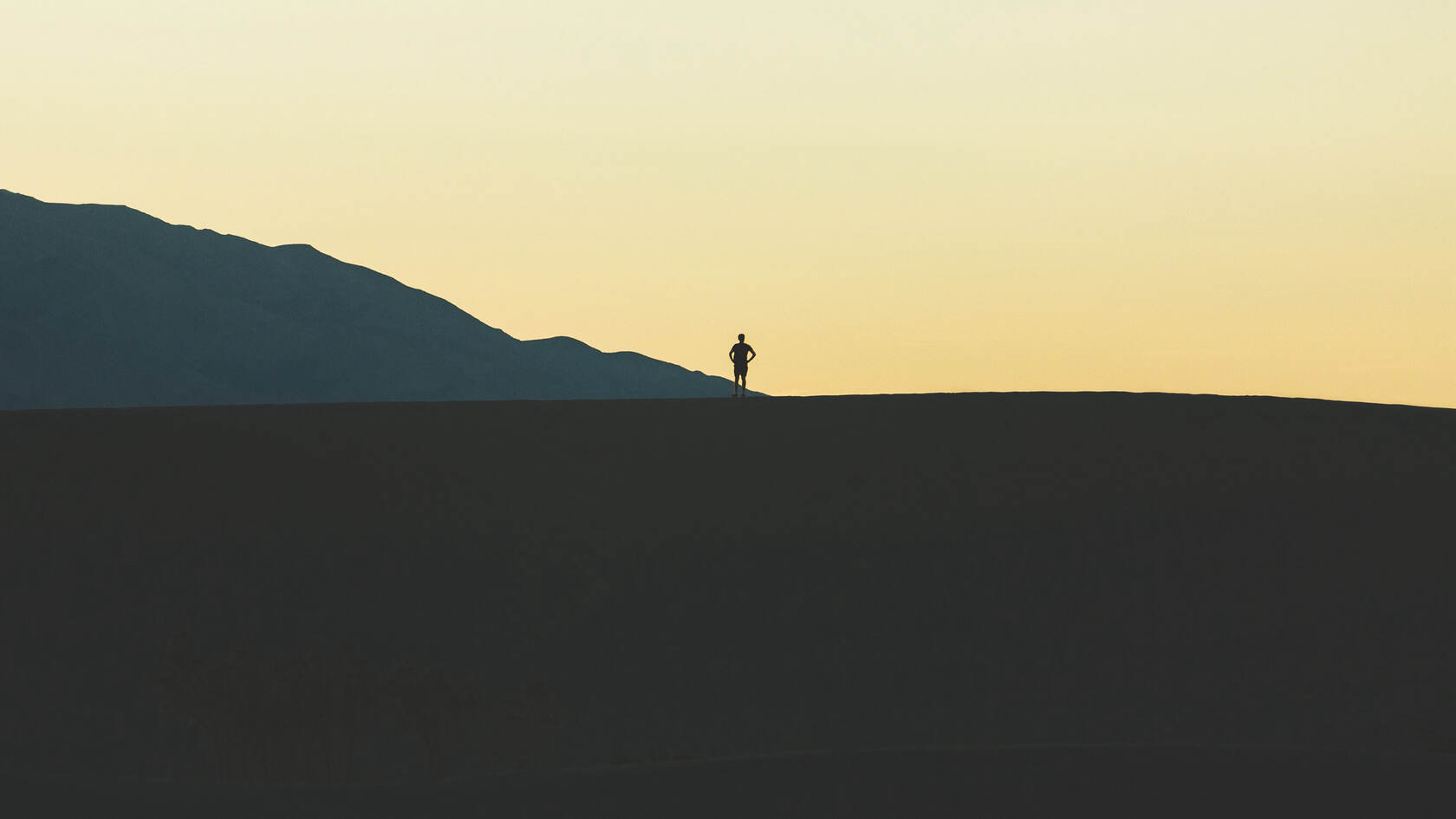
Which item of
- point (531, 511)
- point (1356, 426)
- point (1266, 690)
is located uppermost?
point (1356, 426)

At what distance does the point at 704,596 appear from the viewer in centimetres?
1995

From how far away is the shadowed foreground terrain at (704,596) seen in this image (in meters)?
16.8

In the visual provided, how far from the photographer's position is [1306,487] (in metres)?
23.3

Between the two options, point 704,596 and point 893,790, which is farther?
point 704,596

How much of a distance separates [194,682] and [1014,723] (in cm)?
794

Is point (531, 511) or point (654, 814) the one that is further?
point (531, 511)

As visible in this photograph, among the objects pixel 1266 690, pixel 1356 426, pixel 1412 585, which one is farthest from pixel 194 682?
pixel 1356 426

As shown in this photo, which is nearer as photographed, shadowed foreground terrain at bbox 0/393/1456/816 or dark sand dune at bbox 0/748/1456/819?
dark sand dune at bbox 0/748/1456/819

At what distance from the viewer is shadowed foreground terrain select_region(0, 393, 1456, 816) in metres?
16.8

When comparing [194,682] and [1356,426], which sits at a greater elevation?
[1356,426]

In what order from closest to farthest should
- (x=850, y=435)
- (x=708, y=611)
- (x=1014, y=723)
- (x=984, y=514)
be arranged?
(x=1014, y=723)
(x=708, y=611)
(x=984, y=514)
(x=850, y=435)

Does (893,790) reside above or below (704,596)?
below

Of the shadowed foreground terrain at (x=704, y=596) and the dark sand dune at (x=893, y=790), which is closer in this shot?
the dark sand dune at (x=893, y=790)

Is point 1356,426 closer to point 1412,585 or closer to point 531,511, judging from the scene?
point 1412,585
